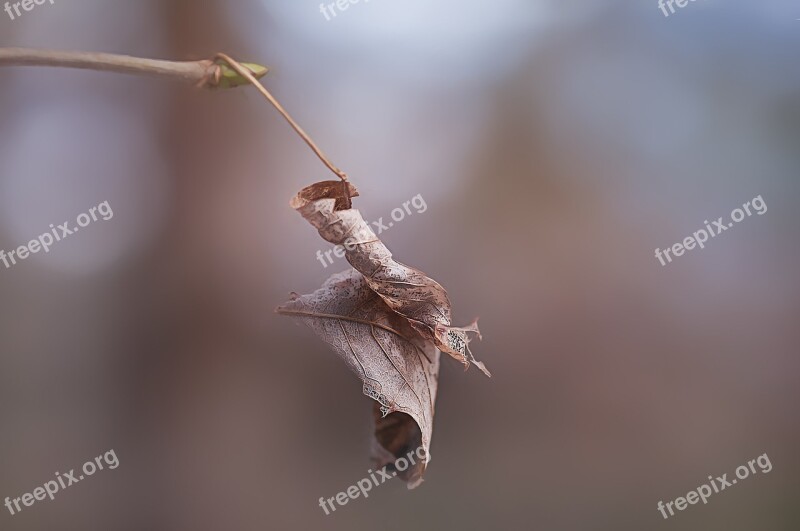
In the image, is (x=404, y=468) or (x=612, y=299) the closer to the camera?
(x=404, y=468)

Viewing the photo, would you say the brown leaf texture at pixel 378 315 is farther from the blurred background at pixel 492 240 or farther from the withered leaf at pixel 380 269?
the blurred background at pixel 492 240

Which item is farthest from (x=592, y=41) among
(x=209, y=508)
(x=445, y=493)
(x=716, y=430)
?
(x=209, y=508)

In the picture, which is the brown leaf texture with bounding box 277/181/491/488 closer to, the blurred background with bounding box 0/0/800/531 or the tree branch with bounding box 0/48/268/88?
the tree branch with bounding box 0/48/268/88

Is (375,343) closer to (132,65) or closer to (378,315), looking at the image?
(378,315)

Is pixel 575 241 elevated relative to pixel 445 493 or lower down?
elevated

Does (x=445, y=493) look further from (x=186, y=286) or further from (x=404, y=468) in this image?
(x=186, y=286)

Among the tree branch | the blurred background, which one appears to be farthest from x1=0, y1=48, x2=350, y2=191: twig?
the blurred background

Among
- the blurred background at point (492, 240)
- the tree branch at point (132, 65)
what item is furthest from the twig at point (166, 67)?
the blurred background at point (492, 240)
